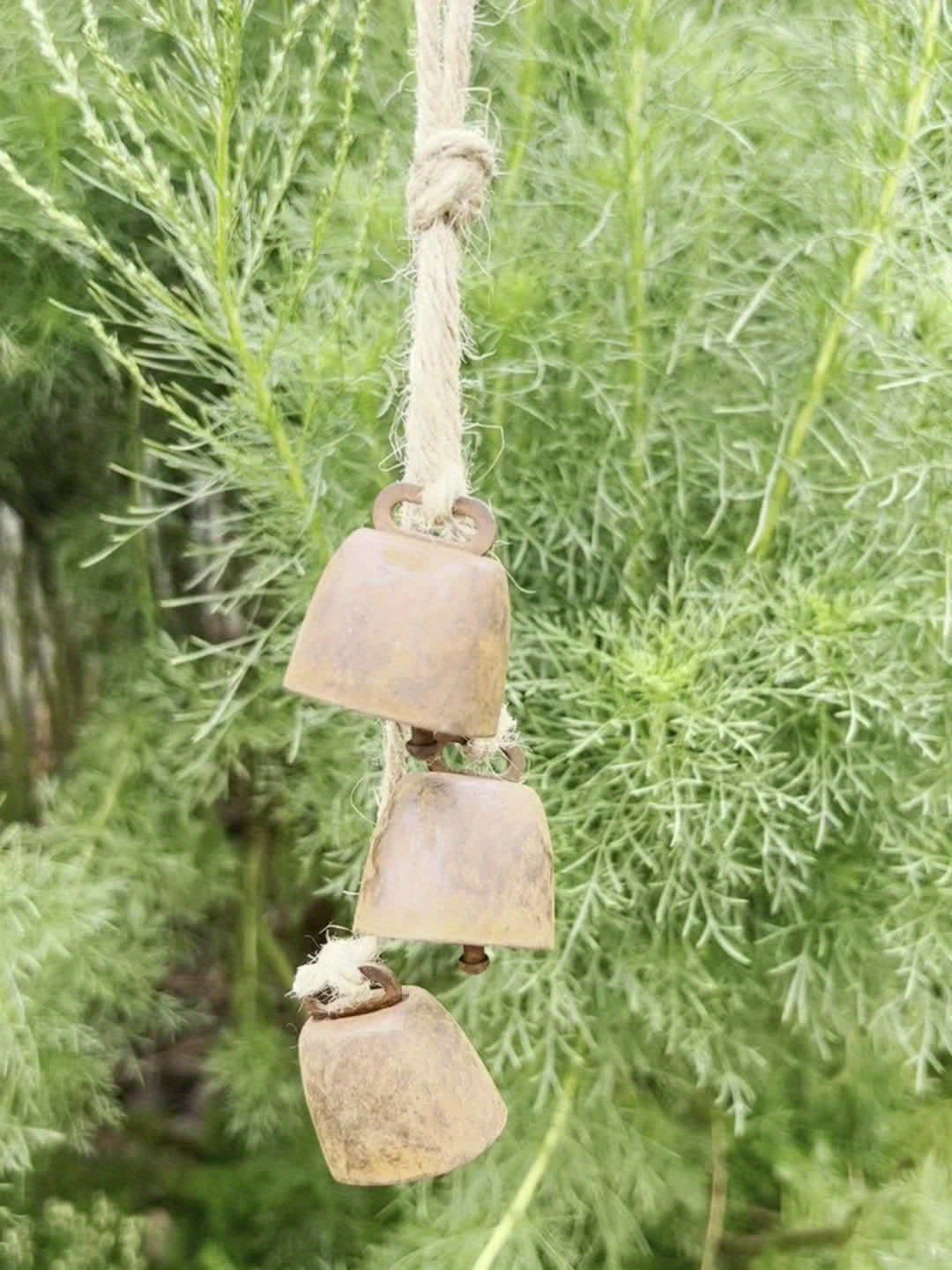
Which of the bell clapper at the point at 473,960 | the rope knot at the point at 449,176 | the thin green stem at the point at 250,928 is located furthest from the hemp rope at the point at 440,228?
the thin green stem at the point at 250,928

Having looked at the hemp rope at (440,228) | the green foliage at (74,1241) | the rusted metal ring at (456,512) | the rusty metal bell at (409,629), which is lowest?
the green foliage at (74,1241)

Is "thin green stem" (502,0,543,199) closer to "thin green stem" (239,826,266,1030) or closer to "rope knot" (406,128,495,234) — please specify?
"rope knot" (406,128,495,234)

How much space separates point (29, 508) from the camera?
964 mm

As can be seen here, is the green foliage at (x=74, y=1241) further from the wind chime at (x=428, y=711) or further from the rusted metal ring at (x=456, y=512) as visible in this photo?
the rusted metal ring at (x=456, y=512)

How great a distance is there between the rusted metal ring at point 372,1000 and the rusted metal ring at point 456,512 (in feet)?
0.52

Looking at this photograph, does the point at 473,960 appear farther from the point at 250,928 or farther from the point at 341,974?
the point at 250,928

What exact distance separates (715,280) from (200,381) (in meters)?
0.45

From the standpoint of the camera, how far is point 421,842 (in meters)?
0.41

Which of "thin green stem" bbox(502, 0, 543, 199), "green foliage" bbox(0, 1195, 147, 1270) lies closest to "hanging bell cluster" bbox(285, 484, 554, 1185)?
"thin green stem" bbox(502, 0, 543, 199)

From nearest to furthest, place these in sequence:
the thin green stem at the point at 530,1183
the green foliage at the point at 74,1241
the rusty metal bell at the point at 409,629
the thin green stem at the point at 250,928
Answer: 1. the rusty metal bell at the point at 409,629
2. the thin green stem at the point at 530,1183
3. the green foliage at the point at 74,1241
4. the thin green stem at the point at 250,928

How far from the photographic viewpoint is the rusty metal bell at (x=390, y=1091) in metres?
0.43

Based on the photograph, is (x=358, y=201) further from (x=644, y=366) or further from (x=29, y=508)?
(x=29, y=508)

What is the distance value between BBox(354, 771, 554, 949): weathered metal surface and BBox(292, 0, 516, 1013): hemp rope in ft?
0.31

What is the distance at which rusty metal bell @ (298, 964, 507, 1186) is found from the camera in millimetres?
433
